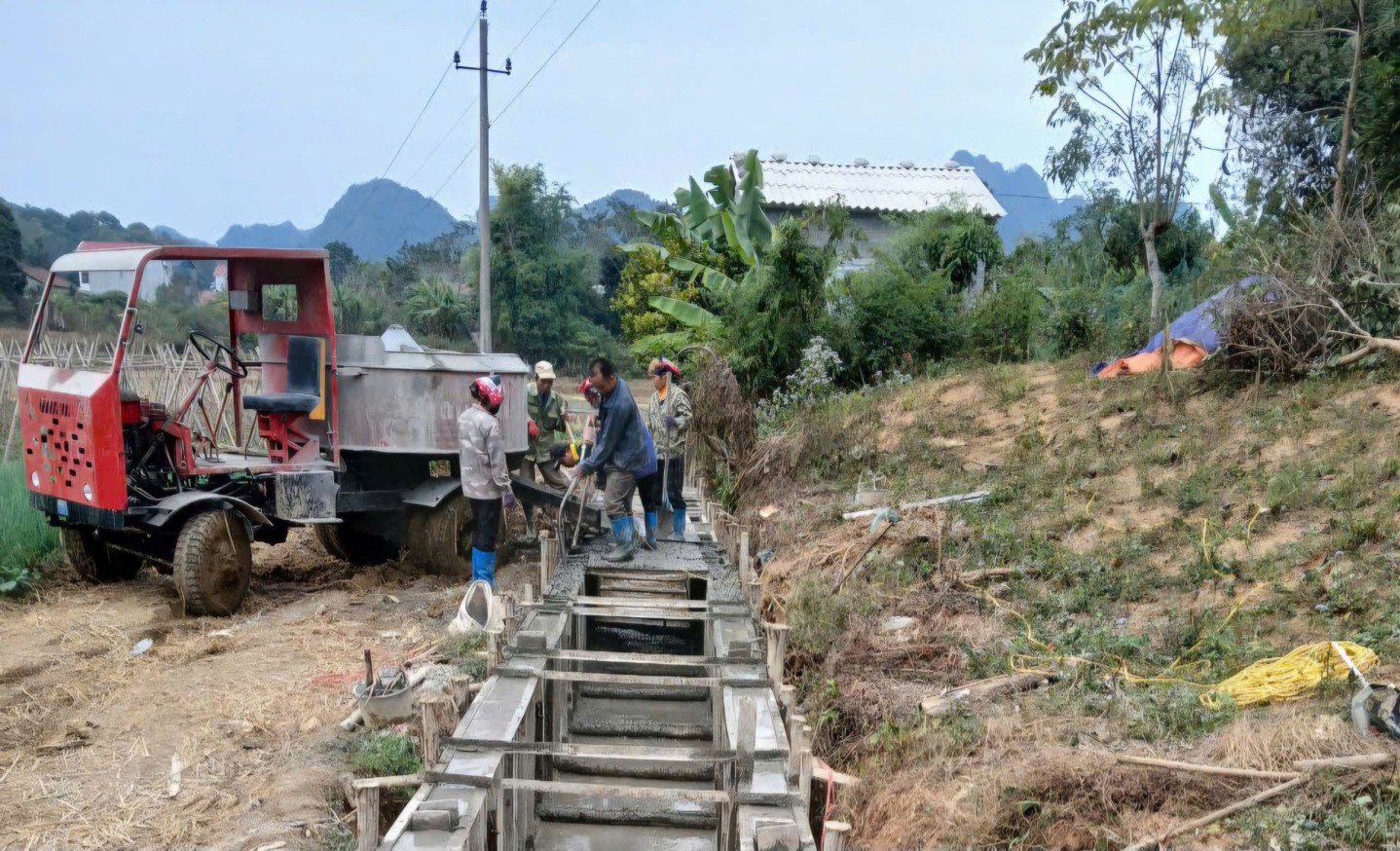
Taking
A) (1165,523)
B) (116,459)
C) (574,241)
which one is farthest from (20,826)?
(574,241)

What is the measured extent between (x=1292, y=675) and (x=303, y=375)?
7357 mm

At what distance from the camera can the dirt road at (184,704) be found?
4.53m

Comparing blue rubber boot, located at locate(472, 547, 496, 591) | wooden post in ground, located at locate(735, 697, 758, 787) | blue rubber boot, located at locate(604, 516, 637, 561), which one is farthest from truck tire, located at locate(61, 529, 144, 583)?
wooden post in ground, located at locate(735, 697, 758, 787)

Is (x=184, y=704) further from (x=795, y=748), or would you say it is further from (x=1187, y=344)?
(x=1187, y=344)

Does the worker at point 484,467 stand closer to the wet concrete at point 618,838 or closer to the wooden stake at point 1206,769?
the wet concrete at point 618,838

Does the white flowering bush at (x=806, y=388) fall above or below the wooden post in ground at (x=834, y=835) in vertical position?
above

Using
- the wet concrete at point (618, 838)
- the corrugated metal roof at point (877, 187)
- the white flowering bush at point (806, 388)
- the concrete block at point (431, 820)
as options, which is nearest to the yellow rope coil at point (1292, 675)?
the wet concrete at point (618, 838)

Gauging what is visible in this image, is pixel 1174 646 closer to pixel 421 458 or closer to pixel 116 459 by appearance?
pixel 421 458

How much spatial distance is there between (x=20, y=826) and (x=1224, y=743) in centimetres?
516

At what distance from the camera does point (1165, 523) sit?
7.68 meters

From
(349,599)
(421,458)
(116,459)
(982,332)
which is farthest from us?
(982,332)

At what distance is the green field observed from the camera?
7.93 m

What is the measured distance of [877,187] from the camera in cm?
2291

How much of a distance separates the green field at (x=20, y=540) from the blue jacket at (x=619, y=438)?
4.40 meters
